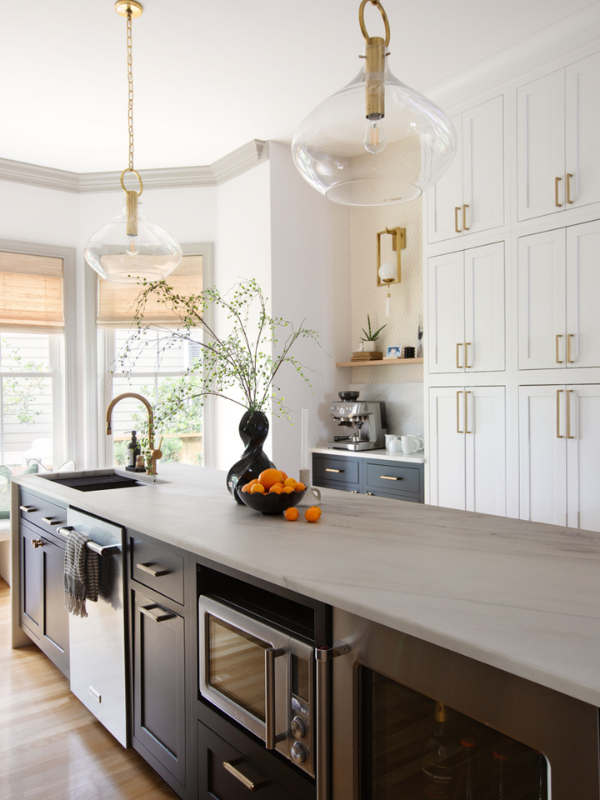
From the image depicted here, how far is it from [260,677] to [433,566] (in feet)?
1.66

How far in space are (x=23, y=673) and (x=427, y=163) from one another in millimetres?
2812

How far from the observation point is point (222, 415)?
4996mm

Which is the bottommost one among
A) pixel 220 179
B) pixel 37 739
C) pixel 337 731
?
pixel 37 739

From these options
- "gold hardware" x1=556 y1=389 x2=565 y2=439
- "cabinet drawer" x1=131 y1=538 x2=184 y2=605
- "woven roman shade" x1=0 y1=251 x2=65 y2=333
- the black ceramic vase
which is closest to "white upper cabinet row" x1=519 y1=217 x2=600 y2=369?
"gold hardware" x1=556 y1=389 x2=565 y2=439

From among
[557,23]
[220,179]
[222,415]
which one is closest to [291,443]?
[222,415]

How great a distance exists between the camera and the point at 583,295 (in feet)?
9.87

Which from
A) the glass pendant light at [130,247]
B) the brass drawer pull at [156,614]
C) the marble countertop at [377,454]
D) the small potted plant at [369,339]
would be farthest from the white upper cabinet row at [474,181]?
the brass drawer pull at [156,614]

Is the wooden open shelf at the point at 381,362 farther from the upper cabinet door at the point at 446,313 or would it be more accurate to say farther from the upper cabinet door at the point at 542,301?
the upper cabinet door at the point at 542,301

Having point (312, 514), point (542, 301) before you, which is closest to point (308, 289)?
point (542, 301)

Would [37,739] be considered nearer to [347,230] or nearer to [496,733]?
[496,733]

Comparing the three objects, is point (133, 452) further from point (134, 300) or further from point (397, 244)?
point (397, 244)

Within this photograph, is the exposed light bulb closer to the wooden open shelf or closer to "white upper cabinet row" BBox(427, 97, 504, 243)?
"white upper cabinet row" BBox(427, 97, 504, 243)

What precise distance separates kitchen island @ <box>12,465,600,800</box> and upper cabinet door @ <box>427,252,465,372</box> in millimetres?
1643

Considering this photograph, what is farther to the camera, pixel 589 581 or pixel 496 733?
pixel 589 581
